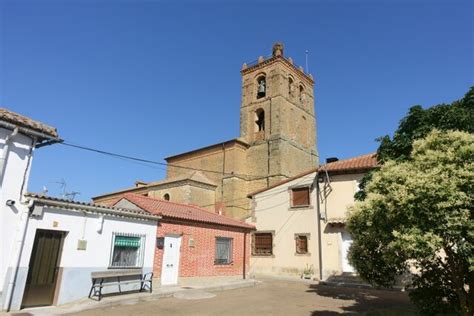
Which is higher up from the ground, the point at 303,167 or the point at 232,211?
the point at 303,167

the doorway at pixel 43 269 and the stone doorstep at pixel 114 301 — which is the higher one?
the doorway at pixel 43 269

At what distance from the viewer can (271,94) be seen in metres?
34.6

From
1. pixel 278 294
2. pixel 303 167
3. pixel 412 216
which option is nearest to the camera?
pixel 412 216

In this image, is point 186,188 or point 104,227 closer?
point 104,227

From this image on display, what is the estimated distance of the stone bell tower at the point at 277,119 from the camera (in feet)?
104

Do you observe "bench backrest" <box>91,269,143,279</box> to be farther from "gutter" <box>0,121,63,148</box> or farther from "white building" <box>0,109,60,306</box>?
"gutter" <box>0,121,63,148</box>

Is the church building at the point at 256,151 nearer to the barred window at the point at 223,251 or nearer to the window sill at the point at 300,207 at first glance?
the window sill at the point at 300,207

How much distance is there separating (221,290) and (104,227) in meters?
5.39

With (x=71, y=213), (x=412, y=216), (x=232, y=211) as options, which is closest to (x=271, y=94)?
(x=232, y=211)

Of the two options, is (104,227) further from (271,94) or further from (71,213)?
(271,94)

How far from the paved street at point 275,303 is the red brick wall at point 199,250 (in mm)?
1669

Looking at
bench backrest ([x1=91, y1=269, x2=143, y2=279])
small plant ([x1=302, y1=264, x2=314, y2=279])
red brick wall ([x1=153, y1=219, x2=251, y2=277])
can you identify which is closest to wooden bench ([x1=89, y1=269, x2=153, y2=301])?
bench backrest ([x1=91, y1=269, x2=143, y2=279])

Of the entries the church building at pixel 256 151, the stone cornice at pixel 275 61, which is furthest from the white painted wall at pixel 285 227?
the stone cornice at pixel 275 61

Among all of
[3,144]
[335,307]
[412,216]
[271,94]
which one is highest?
[271,94]
